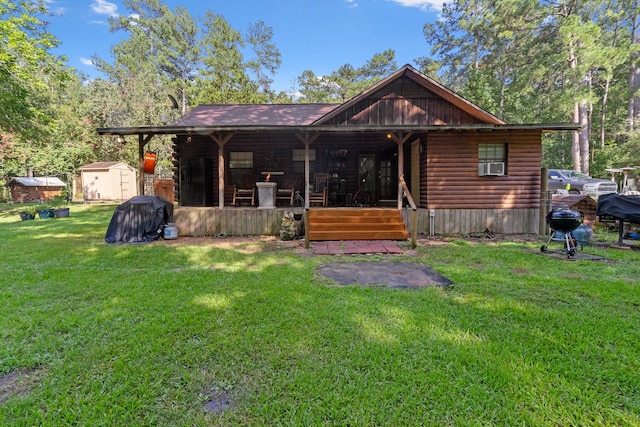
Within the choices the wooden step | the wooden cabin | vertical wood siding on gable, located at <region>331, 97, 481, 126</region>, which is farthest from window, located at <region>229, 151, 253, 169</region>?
the wooden step

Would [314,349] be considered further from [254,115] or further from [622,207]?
[254,115]

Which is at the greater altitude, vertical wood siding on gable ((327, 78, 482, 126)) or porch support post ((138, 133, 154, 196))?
vertical wood siding on gable ((327, 78, 482, 126))

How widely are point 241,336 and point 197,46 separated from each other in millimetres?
38095

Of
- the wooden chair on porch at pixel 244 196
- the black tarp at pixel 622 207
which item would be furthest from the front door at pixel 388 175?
the black tarp at pixel 622 207

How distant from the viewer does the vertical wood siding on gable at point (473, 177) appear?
29.4 feet

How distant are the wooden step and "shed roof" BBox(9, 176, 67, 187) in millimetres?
23950

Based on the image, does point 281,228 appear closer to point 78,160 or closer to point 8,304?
point 8,304

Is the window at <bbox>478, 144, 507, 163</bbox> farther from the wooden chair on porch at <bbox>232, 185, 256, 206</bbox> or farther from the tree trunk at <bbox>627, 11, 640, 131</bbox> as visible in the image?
the tree trunk at <bbox>627, 11, 640, 131</bbox>

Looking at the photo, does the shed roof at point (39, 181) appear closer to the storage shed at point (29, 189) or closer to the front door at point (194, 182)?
the storage shed at point (29, 189)

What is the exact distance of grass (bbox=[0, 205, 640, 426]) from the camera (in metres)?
2.03

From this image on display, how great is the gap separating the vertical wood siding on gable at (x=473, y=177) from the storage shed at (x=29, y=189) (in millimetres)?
25419

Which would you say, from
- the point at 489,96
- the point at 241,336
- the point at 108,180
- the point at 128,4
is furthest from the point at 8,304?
the point at 128,4

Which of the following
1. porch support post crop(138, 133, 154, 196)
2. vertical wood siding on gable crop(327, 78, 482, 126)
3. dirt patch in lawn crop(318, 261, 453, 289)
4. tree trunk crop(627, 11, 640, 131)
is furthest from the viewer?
tree trunk crop(627, 11, 640, 131)

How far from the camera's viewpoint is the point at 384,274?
517cm
